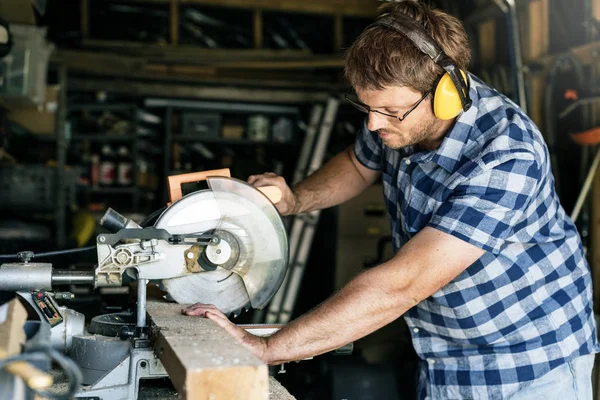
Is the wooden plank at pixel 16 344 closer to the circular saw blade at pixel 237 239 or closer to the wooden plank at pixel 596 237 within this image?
the circular saw blade at pixel 237 239

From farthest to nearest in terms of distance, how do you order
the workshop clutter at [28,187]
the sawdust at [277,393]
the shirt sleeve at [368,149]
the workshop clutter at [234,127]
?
the workshop clutter at [234,127] < the workshop clutter at [28,187] < the shirt sleeve at [368,149] < the sawdust at [277,393]

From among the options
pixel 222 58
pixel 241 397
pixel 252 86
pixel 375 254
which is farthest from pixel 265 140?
pixel 241 397

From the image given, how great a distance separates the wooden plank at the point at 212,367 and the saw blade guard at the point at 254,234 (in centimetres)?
33

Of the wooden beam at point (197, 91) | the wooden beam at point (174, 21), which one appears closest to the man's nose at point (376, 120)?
the wooden beam at point (197, 91)

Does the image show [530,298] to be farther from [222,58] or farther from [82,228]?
[222,58]

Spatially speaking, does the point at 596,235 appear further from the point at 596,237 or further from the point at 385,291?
the point at 385,291

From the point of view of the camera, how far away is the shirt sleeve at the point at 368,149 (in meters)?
1.86

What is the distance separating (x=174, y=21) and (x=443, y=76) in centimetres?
362

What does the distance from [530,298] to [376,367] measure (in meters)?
1.62

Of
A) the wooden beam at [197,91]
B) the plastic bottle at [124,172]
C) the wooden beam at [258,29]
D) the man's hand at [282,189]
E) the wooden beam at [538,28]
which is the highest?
the wooden beam at [258,29]

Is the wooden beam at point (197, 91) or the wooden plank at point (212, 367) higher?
the wooden beam at point (197, 91)

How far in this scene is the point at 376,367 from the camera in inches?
121

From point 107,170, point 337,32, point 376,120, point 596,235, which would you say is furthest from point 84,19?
point 376,120

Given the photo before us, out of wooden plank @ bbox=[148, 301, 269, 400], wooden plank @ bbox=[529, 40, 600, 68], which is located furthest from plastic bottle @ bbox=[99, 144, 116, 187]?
wooden plank @ bbox=[148, 301, 269, 400]
